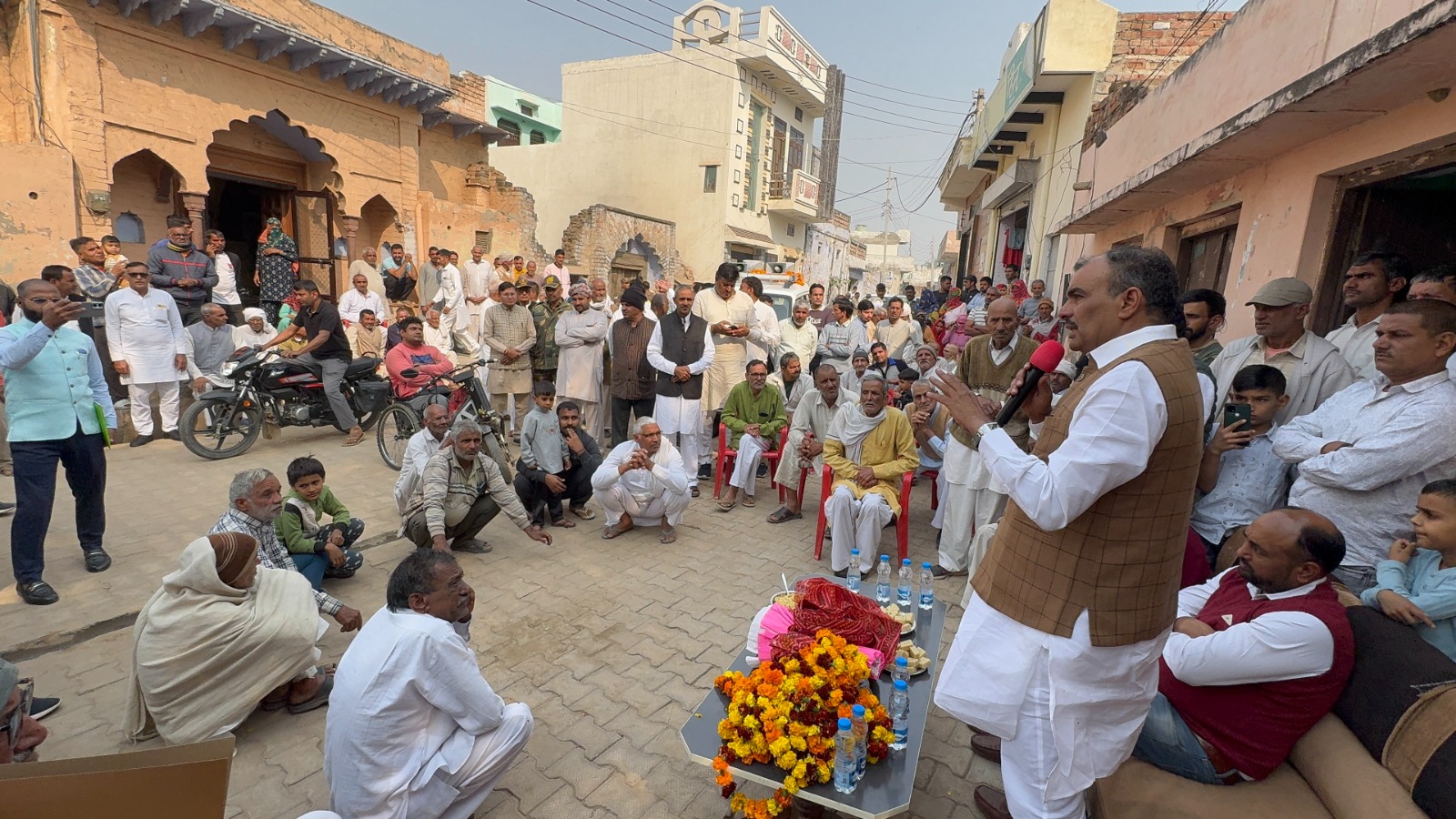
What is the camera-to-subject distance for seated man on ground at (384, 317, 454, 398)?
696 cm

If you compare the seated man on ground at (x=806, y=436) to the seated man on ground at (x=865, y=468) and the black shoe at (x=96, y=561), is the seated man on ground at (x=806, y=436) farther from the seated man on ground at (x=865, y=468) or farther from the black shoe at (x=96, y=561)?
the black shoe at (x=96, y=561)

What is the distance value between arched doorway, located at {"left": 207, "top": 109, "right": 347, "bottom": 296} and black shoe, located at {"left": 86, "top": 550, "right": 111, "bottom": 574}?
8570 millimetres

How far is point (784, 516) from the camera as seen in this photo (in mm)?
6020

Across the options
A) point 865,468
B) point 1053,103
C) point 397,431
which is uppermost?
point 1053,103

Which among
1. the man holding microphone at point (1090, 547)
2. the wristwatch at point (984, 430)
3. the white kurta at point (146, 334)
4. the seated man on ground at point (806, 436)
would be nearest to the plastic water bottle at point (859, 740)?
the man holding microphone at point (1090, 547)

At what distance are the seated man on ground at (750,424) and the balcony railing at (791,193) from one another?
2086 centimetres

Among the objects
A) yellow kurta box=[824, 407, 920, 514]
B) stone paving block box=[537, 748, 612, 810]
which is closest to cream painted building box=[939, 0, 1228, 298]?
yellow kurta box=[824, 407, 920, 514]

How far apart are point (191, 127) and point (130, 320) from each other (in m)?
4.43

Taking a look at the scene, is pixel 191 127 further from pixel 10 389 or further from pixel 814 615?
pixel 814 615

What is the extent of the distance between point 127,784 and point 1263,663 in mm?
3013

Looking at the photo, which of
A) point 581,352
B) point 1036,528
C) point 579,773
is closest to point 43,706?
point 579,773

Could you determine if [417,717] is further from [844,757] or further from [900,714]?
[900,714]

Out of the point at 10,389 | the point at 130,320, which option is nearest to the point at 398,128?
the point at 130,320

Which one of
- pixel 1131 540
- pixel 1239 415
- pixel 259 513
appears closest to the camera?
pixel 1131 540
